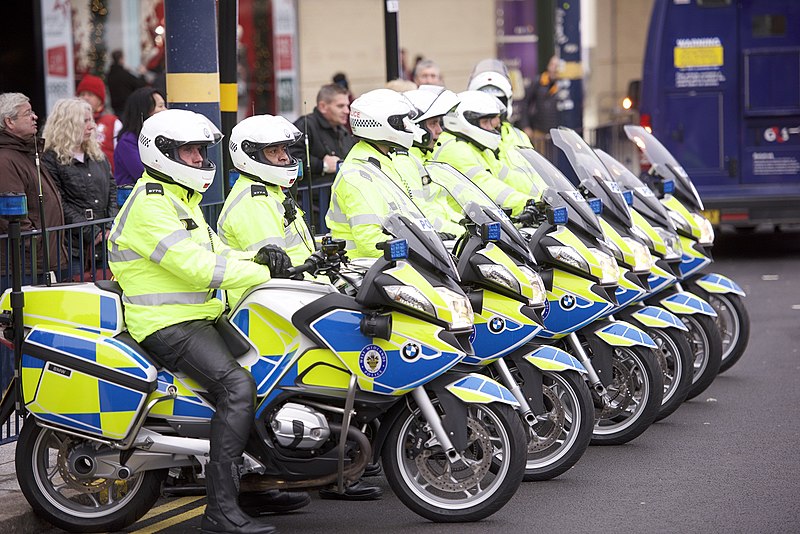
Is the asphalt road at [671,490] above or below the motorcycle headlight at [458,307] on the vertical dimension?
below

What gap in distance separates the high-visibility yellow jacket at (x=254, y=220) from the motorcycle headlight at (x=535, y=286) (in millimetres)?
1118

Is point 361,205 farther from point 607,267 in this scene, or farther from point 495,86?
point 495,86

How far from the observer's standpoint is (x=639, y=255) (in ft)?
28.1

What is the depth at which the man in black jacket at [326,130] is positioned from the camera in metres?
11.7

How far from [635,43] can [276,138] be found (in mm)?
24221

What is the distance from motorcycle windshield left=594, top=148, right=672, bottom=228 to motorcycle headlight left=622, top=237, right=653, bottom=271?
0.65 metres

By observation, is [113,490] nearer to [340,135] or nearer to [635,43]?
[340,135]

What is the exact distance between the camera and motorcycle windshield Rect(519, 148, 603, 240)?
26.6ft

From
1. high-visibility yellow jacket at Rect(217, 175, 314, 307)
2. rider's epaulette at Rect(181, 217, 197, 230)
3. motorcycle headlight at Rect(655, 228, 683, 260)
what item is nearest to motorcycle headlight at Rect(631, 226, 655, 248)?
motorcycle headlight at Rect(655, 228, 683, 260)

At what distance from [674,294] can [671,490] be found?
2.19 meters

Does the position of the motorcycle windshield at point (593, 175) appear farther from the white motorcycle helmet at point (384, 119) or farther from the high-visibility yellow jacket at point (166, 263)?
the high-visibility yellow jacket at point (166, 263)

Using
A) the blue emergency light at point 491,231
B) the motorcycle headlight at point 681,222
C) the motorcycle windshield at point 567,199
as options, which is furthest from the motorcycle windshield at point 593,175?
the blue emergency light at point 491,231

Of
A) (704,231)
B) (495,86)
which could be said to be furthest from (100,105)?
(704,231)

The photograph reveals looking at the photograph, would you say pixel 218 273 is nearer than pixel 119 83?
Yes
